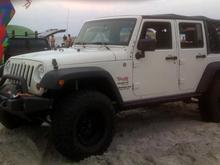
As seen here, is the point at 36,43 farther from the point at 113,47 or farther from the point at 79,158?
the point at 79,158

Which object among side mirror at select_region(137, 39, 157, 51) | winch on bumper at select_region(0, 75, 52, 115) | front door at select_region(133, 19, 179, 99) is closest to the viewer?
winch on bumper at select_region(0, 75, 52, 115)

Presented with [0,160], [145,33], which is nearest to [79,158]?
[0,160]

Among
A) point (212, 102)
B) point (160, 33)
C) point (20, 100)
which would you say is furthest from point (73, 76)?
point (212, 102)

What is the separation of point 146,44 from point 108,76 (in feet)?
2.52

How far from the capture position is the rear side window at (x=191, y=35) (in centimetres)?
682

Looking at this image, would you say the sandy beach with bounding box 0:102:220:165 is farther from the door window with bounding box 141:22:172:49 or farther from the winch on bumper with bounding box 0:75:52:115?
the door window with bounding box 141:22:172:49

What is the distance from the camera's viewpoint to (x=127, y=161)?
5.14 meters

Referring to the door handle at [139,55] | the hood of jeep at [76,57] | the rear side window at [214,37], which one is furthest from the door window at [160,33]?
the rear side window at [214,37]

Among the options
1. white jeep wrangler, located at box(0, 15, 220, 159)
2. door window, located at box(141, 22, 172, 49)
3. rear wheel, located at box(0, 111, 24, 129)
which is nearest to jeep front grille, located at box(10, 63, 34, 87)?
white jeep wrangler, located at box(0, 15, 220, 159)

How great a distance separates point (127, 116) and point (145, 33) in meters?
2.16

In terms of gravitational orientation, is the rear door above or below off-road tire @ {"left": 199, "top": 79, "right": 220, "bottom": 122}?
above

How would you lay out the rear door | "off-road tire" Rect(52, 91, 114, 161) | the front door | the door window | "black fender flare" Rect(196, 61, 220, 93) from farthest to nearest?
"black fender flare" Rect(196, 61, 220, 93) < the rear door < the door window < the front door < "off-road tire" Rect(52, 91, 114, 161)

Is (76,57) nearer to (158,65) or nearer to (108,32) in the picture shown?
(108,32)

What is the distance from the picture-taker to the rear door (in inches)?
265
